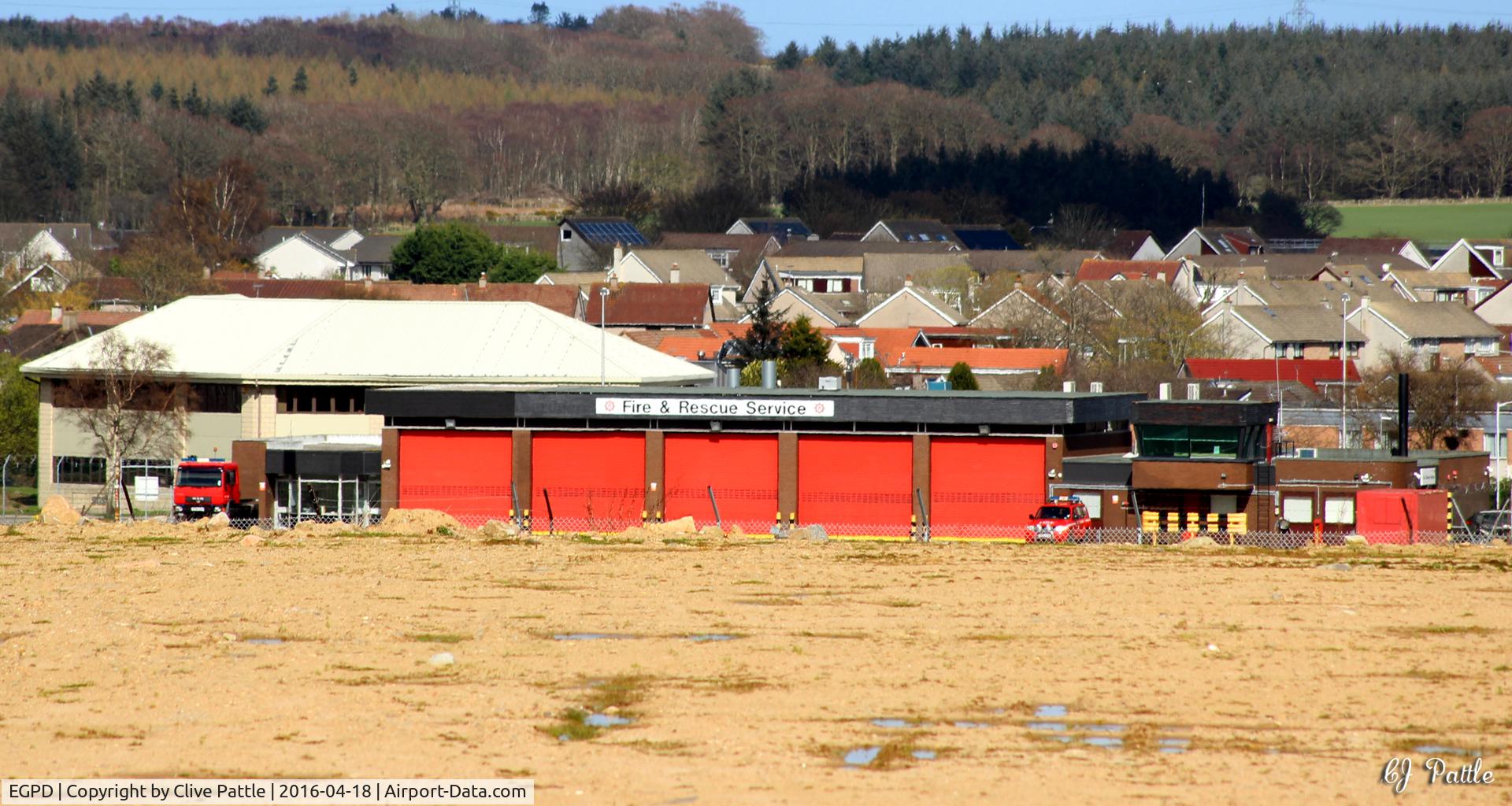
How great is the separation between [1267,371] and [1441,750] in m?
61.5

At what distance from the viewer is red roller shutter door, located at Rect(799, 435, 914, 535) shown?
143 ft

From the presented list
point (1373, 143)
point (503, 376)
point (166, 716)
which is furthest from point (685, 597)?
point (1373, 143)

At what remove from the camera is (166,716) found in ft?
64.7

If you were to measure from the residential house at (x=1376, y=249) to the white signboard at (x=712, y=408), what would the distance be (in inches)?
4082

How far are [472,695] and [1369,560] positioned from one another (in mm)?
19467

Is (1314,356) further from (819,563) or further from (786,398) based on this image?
(819,563)

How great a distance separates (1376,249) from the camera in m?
146

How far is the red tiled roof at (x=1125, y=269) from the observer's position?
401 ft

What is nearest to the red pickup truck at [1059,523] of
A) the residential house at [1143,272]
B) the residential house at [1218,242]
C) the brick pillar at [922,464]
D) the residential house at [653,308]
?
the brick pillar at [922,464]

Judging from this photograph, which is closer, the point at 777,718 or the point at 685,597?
the point at 777,718

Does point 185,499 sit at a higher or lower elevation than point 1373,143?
lower

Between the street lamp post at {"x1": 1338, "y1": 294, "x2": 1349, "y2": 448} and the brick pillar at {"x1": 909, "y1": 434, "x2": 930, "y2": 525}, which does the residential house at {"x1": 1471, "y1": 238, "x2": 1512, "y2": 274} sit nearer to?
the street lamp post at {"x1": 1338, "y1": 294, "x2": 1349, "y2": 448}

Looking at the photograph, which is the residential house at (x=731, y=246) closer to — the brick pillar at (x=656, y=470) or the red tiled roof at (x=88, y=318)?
the red tiled roof at (x=88, y=318)

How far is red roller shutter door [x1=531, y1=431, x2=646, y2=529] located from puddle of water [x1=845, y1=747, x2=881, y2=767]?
85.9 ft
